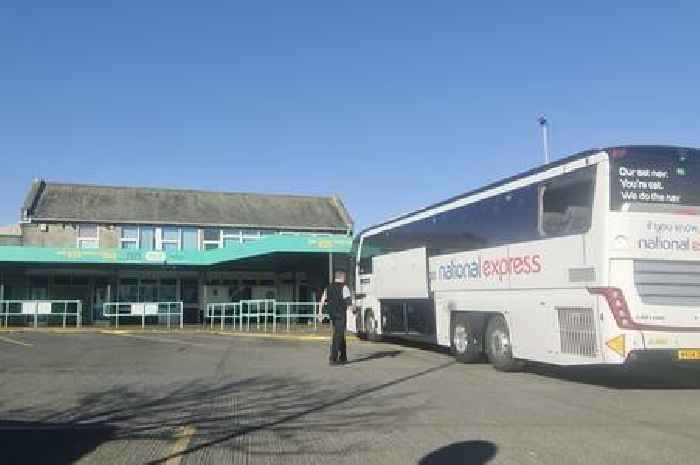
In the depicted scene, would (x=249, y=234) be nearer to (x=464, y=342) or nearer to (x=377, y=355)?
(x=377, y=355)

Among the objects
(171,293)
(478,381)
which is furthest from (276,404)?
(171,293)

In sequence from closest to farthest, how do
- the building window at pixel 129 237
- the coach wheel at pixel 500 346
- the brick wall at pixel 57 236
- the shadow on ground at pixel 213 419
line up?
the shadow on ground at pixel 213 419
the coach wheel at pixel 500 346
the brick wall at pixel 57 236
the building window at pixel 129 237

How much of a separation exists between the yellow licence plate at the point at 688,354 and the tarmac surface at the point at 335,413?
23.2 inches

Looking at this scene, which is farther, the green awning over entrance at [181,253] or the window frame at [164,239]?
the window frame at [164,239]

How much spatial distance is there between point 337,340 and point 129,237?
2925 centimetres

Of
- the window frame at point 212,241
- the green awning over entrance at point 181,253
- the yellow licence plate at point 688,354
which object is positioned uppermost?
the window frame at point 212,241

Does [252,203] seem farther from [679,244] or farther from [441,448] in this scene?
[441,448]

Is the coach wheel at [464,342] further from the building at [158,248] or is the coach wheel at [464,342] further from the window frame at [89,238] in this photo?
the window frame at [89,238]

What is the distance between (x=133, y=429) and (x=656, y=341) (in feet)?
23.6

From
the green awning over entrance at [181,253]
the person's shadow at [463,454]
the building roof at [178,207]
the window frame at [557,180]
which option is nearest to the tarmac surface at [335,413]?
the person's shadow at [463,454]

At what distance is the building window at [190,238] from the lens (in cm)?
4272

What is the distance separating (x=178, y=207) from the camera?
44594 millimetres

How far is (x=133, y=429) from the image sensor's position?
27.0ft

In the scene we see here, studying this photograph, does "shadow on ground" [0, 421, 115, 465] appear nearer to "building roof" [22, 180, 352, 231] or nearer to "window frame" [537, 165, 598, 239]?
"window frame" [537, 165, 598, 239]
